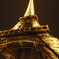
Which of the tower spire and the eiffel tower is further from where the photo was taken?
the tower spire

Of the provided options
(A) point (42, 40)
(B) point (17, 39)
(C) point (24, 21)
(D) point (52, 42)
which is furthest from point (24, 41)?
(C) point (24, 21)

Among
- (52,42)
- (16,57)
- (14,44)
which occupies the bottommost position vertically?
(16,57)

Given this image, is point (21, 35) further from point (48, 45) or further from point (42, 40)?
point (48, 45)

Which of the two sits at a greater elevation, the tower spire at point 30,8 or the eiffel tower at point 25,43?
the tower spire at point 30,8

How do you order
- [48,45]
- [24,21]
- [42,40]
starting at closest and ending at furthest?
[48,45], [42,40], [24,21]

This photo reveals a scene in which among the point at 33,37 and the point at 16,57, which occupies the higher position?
the point at 33,37

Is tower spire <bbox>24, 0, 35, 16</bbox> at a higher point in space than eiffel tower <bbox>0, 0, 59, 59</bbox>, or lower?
higher

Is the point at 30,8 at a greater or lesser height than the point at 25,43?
greater

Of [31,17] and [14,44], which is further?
[31,17]

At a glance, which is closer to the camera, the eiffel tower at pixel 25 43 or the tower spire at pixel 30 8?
the eiffel tower at pixel 25 43

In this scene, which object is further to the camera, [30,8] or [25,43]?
[30,8]

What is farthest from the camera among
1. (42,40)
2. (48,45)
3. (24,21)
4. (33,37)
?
(24,21)
